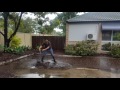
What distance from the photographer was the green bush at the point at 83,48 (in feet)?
34.3

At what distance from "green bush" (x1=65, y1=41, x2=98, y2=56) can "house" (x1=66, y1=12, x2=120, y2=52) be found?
0.54 meters

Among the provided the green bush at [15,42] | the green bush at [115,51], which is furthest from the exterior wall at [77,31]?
the green bush at [15,42]

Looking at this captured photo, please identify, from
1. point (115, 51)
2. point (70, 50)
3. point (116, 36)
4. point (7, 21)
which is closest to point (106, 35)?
point (116, 36)

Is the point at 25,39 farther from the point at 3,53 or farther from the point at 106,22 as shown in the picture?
the point at 106,22

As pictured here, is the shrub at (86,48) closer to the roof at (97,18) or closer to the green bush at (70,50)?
the green bush at (70,50)

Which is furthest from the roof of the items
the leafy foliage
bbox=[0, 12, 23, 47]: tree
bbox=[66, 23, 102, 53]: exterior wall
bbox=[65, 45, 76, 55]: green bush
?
bbox=[0, 12, 23, 47]: tree

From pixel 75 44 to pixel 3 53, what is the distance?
4.71 metres

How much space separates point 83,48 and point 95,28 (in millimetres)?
1907

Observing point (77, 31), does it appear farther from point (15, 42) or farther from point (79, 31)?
point (15, 42)

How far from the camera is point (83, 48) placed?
10484 millimetres

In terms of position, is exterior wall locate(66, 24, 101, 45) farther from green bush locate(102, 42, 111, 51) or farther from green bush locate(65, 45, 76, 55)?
green bush locate(102, 42, 111, 51)

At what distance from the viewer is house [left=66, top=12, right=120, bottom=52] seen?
36.8ft
